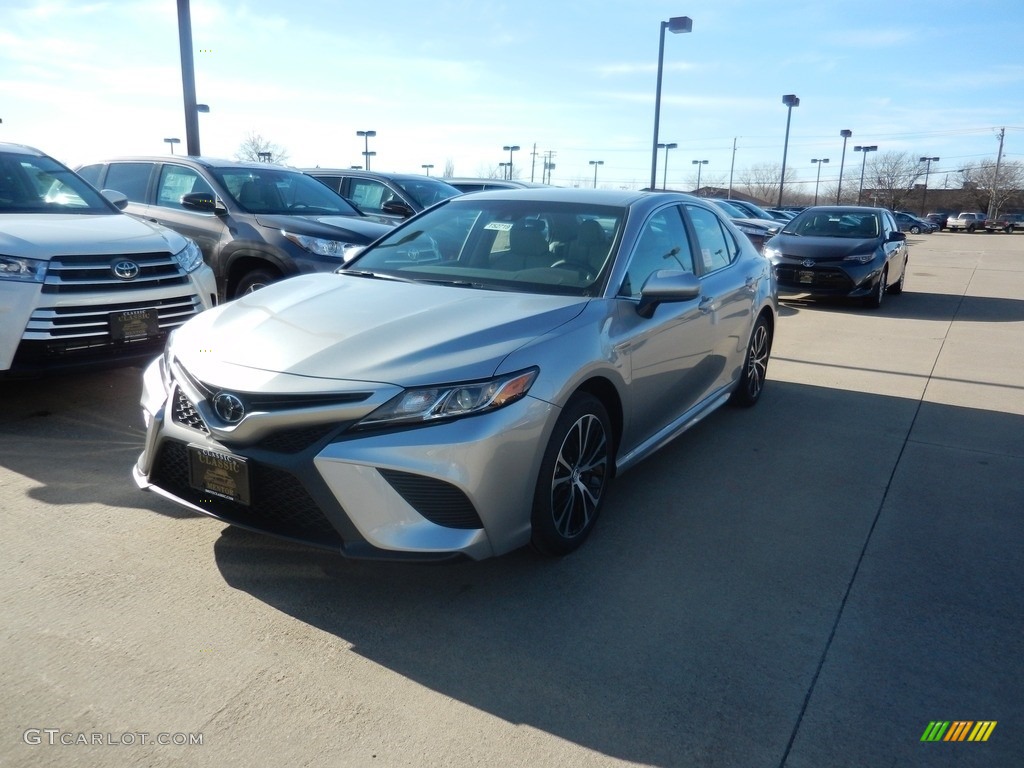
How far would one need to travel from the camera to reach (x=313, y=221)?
7.59 metres

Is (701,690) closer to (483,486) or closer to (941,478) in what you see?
(483,486)

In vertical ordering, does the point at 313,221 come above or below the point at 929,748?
above

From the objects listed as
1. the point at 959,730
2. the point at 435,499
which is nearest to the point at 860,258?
the point at 959,730

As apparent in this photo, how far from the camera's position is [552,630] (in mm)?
3180

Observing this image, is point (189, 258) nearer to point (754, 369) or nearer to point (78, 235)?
point (78, 235)

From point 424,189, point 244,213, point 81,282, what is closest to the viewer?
point 81,282

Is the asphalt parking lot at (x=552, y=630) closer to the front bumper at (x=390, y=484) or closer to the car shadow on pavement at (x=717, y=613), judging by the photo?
the car shadow on pavement at (x=717, y=613)

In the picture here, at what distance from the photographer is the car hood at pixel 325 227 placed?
7312mm

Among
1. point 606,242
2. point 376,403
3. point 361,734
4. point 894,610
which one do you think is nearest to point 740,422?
point 606,242

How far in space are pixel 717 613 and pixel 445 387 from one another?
1417 millimetres

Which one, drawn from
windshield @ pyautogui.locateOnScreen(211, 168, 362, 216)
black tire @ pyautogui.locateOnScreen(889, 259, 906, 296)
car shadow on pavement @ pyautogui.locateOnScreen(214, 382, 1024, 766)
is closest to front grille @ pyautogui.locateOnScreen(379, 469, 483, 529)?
car shadow on pavement @ pyautogui.locateOnScreen(214, 382, 1024, 766)

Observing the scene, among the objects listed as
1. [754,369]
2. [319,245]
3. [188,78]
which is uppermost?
[188,78]

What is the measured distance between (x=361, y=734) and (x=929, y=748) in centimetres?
175

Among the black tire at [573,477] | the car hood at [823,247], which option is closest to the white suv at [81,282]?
the black tire at [573,477]
